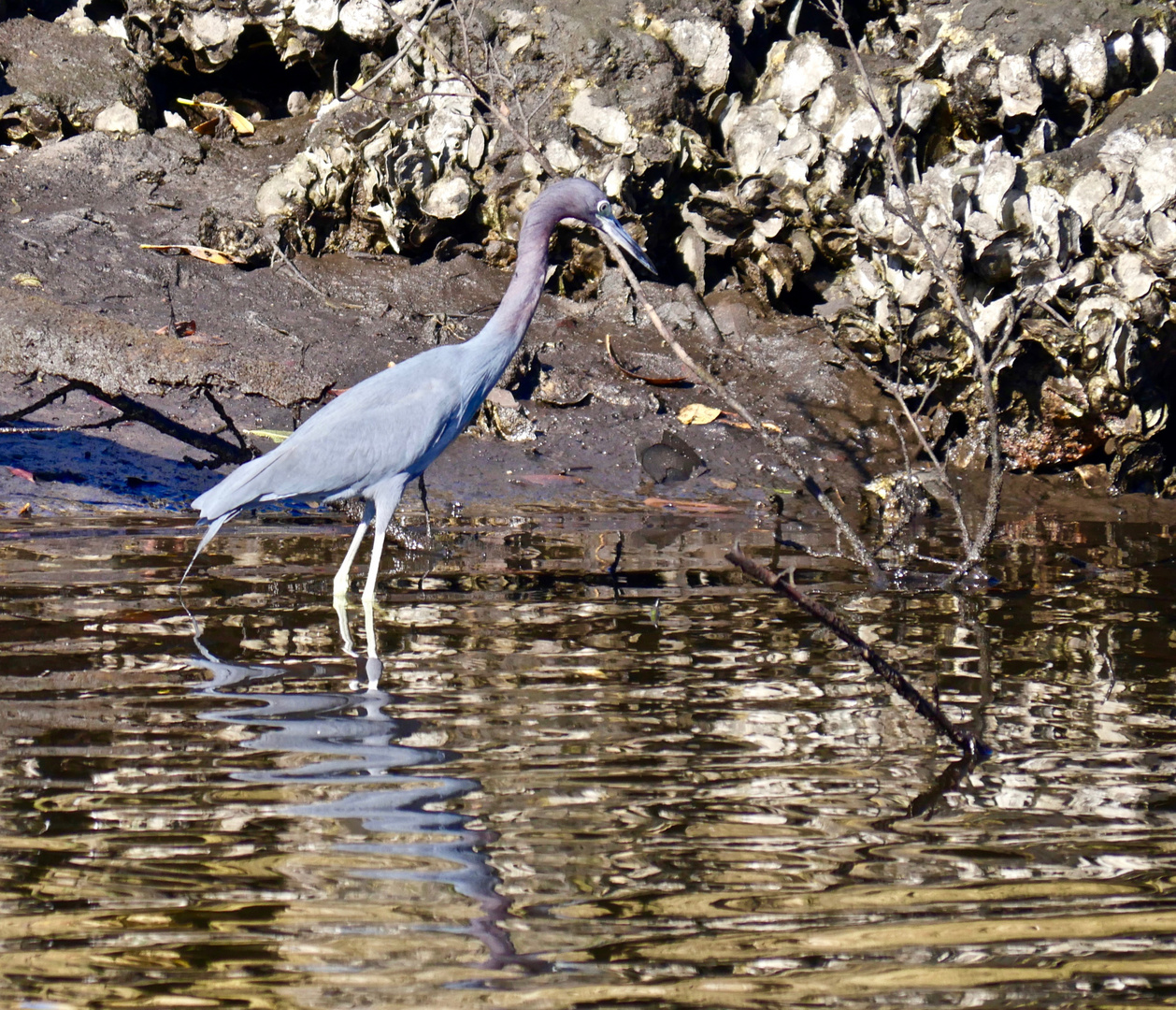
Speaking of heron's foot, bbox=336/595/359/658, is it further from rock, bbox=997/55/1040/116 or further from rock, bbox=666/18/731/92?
rock, bbox=997/55/1040/116

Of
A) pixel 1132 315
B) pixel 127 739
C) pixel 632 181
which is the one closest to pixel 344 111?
pixel 632 181

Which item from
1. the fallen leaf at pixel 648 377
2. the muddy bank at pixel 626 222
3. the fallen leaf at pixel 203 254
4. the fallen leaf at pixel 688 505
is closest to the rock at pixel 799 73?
the muddy bank at pixel 626 222

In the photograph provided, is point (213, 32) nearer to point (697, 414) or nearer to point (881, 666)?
point (697, 414)

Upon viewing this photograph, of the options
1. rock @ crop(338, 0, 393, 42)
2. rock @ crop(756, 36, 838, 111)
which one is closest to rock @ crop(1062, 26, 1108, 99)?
rock @ crop(756, 36, 838, 111)

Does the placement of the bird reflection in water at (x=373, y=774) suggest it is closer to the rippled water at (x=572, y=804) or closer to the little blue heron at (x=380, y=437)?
the rippled water at (x=572, y=804)

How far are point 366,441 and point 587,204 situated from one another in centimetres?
147

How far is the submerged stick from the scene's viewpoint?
297 cm

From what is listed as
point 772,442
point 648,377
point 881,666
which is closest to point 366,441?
point 772,442

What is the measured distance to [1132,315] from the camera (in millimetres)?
7875

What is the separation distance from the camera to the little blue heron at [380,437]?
5652 mm

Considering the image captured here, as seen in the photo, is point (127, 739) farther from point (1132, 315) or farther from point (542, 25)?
point (542, 25)

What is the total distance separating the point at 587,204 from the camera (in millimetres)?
6176

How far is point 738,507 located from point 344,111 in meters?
4.20

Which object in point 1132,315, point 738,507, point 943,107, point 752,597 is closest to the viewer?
point 752,597
